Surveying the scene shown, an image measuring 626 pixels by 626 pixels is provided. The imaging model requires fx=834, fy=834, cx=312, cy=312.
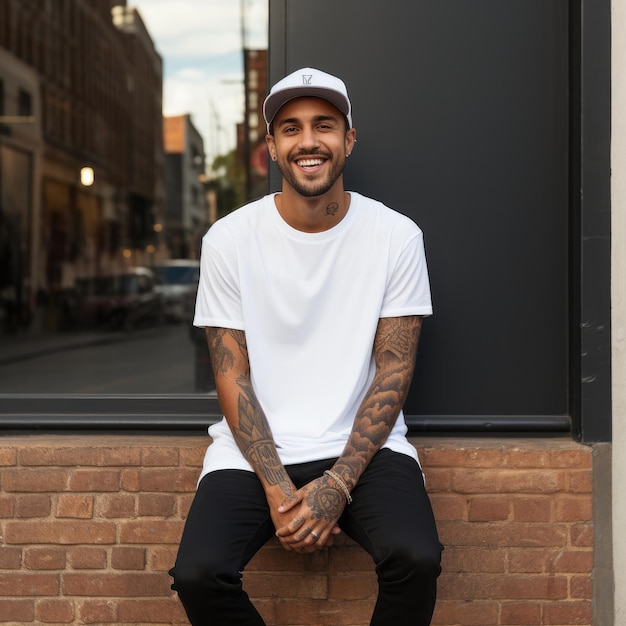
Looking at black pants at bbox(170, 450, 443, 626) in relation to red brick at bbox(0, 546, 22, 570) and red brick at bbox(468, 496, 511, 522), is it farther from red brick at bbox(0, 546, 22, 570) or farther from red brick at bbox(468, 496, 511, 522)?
red brick at bbox(0, 546, 22, 570)

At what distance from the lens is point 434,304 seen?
3307 millimetres

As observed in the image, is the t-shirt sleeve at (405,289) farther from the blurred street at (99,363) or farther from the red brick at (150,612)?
the blurred street at (99,363)

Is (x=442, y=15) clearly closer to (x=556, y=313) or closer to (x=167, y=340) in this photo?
(x=556, y=313)

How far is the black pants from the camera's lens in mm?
2375

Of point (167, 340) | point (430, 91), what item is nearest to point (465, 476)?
point (430, 91)

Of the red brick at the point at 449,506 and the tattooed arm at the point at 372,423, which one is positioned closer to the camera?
the tattooed arm at the point at 372,423

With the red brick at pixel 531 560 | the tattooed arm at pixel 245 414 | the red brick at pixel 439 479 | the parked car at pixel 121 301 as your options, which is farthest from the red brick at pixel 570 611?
the parked car at pixel 121 301

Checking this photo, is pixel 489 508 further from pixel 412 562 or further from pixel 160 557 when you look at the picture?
pixel 160 557

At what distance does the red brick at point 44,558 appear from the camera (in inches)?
125

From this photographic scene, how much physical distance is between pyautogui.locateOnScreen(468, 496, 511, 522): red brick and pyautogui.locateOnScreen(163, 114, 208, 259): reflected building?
32.5 metres

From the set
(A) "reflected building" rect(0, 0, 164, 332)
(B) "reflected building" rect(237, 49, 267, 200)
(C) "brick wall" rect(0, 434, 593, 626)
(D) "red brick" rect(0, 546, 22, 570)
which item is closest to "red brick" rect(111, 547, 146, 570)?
(C) "brick wall" rect(0, 434, 593, 626)

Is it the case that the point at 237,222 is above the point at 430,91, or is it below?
below

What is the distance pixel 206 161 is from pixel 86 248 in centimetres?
1330

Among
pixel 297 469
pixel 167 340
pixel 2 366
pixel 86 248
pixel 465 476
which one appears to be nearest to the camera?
pixel 297 469
